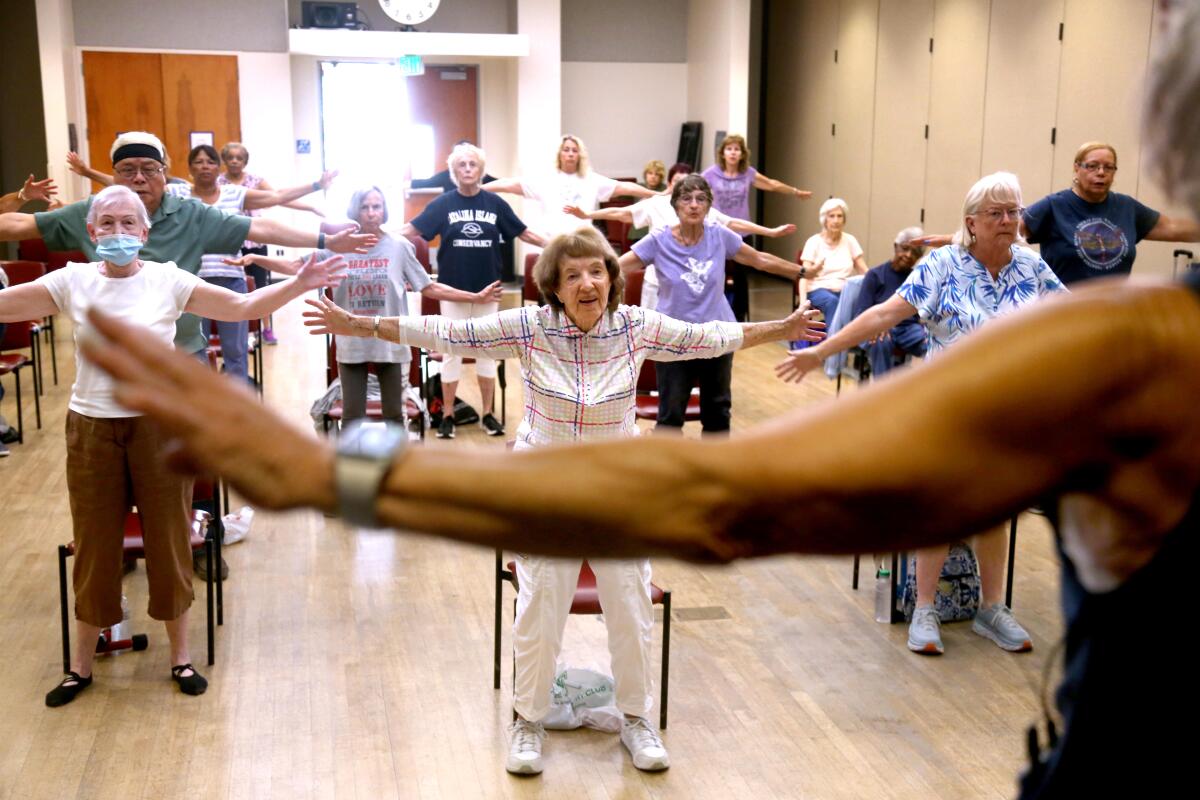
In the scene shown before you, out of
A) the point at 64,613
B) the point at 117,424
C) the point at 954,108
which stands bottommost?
the point at 64,613

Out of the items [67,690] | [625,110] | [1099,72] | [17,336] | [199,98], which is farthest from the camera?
[625,110]

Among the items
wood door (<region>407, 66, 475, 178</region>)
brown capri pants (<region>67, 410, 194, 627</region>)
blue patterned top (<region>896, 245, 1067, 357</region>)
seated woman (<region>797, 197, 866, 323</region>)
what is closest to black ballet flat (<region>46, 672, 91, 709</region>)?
brown capri pants (<region>67, 410, 194, 627</region>)

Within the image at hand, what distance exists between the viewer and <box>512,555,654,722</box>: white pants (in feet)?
12.8

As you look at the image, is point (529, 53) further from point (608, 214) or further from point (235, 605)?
point (235, 605)

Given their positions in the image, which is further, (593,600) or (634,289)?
(634,289)

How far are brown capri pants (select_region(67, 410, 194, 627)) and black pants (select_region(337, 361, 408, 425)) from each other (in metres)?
2.01

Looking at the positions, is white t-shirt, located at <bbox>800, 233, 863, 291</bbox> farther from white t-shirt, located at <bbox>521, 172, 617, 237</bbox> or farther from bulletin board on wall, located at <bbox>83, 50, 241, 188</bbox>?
bulletin board on wall, located at <bbox>83, 50, 241, 188</bbox>

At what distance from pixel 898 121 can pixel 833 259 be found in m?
4.86

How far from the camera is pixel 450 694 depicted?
4.50 metres

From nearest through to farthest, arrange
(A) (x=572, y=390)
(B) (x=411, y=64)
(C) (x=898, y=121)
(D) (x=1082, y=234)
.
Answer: (A) (x=572, y=390)
(D) (x=1082, y=234)
(C) (x=898, y=121)
(B) (x=411, y=64)

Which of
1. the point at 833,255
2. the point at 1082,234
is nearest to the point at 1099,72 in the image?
the point at 833,255

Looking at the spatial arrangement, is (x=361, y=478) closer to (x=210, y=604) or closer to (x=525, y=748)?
(x=525, y=748)

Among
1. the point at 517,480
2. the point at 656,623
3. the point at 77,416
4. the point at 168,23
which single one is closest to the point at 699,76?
the point at 168,23

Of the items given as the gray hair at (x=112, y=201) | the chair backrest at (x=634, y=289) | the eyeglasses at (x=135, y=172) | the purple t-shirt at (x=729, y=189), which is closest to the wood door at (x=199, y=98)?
the purple t-shirt at (x=729, y=189)
